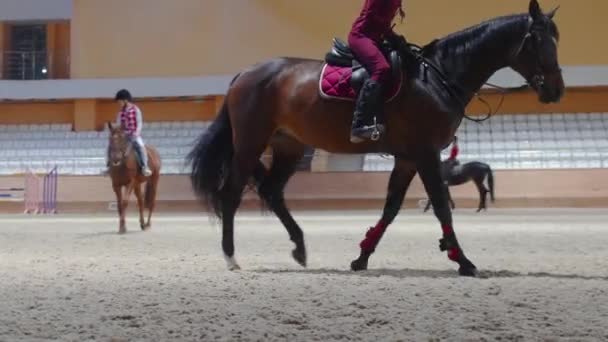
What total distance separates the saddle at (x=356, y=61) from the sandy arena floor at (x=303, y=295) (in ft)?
4.76

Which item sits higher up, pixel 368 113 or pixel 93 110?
pixel 368 113

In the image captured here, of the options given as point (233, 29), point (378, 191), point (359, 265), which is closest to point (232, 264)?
point (359, 265)

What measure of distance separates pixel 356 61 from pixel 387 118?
54cm

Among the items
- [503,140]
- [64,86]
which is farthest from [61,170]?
[503,140]

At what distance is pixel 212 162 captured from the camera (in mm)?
6520

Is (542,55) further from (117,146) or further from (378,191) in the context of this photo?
(378,191)

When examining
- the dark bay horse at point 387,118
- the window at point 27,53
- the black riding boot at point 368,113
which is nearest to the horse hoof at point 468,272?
the dark bay horse at point 387,118

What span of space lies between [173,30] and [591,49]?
1334 cm

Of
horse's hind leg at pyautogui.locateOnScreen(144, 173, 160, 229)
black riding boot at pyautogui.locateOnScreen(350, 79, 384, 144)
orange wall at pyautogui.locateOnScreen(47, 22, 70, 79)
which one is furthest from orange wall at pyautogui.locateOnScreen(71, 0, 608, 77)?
black riding boot at pyautogui.locateOnScreen(350, 79, 384, 144)

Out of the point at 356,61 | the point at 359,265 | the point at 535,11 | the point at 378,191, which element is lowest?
the point at 378,191

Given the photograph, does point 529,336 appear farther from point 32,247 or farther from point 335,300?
point 32,247

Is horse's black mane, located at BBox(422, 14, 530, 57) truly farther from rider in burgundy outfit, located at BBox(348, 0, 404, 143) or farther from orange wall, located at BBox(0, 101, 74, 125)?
orange wall, located at BBox(0, 101, 74, 125)

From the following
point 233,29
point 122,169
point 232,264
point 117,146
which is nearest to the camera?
point 232,264

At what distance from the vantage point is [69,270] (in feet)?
19.5
